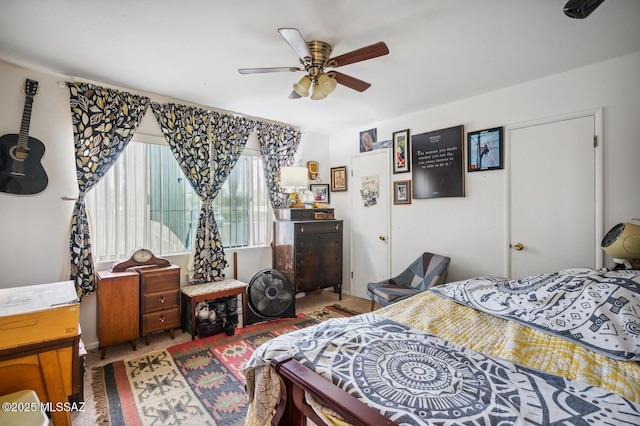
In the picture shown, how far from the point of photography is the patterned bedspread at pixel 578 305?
143cm

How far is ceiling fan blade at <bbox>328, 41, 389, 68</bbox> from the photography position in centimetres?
173

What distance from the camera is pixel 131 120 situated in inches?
112

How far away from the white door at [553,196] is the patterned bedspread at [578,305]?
720mm

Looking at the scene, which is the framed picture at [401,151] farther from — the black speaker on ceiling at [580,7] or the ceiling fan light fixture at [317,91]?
the black speaker on ceiling at [580,7]

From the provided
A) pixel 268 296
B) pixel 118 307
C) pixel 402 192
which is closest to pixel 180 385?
pixel 118 307

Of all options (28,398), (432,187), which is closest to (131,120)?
(28,398)

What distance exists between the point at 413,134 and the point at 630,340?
2750 millimetres

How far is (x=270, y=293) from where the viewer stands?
3.30 m

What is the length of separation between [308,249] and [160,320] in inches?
69.6

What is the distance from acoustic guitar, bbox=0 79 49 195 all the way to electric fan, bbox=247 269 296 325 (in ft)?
6.90

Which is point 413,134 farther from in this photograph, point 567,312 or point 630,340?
point 630,340

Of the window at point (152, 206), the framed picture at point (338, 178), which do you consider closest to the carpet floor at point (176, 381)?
the window at point (152, 206)

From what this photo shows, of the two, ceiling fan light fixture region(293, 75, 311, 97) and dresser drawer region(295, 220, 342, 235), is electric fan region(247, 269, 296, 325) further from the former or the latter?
ceiling fan light fixture region(293, 75, 311, 97)

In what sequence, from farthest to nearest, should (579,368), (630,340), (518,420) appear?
(630,340)
(579,368)
(518,420)
